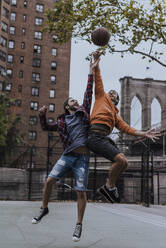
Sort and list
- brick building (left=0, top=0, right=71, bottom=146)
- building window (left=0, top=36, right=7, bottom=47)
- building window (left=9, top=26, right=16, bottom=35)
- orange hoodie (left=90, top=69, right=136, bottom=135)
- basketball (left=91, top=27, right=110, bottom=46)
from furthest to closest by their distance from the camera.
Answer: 1. building window (left=9, top=26, right=16, bottom=35)
2. brick building (left=0, top=0, right=71, bottom=146)
3. building window (left=0, top=36, right=7, bottom=47)
4. basketball (left=91, top=27, right=110, bottom=46)
5. orange hoodie (left=90, top=69, right=136, bottom=135)

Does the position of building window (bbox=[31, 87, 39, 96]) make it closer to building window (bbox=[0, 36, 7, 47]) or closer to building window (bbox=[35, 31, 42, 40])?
building window (bbox=[0, 36, 7, 47])

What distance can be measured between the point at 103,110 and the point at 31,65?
49009 mm

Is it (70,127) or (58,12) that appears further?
(58,12)

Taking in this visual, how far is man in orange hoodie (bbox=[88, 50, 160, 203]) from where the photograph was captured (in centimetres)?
496

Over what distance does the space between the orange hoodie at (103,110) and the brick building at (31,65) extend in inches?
1781

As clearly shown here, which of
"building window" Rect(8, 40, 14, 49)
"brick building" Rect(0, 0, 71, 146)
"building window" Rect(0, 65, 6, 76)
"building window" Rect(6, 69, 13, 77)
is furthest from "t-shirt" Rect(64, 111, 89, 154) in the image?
"building window" Rect(8, 40, 14, 49)

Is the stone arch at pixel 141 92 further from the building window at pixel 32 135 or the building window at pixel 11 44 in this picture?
the building window at pixel 11 44

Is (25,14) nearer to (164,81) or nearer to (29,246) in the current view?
(164,81)

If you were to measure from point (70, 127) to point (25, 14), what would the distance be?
5198 centimetres

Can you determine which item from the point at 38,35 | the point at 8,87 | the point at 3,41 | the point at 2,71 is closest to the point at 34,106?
the point at 8,87

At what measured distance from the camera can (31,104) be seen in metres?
51.3

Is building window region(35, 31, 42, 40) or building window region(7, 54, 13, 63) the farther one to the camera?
building window region(35, 31, 42, 40)

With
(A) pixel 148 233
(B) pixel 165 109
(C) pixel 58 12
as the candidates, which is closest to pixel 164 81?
(B) pixel 165 109

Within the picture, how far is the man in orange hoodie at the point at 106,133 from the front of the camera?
4965mm
